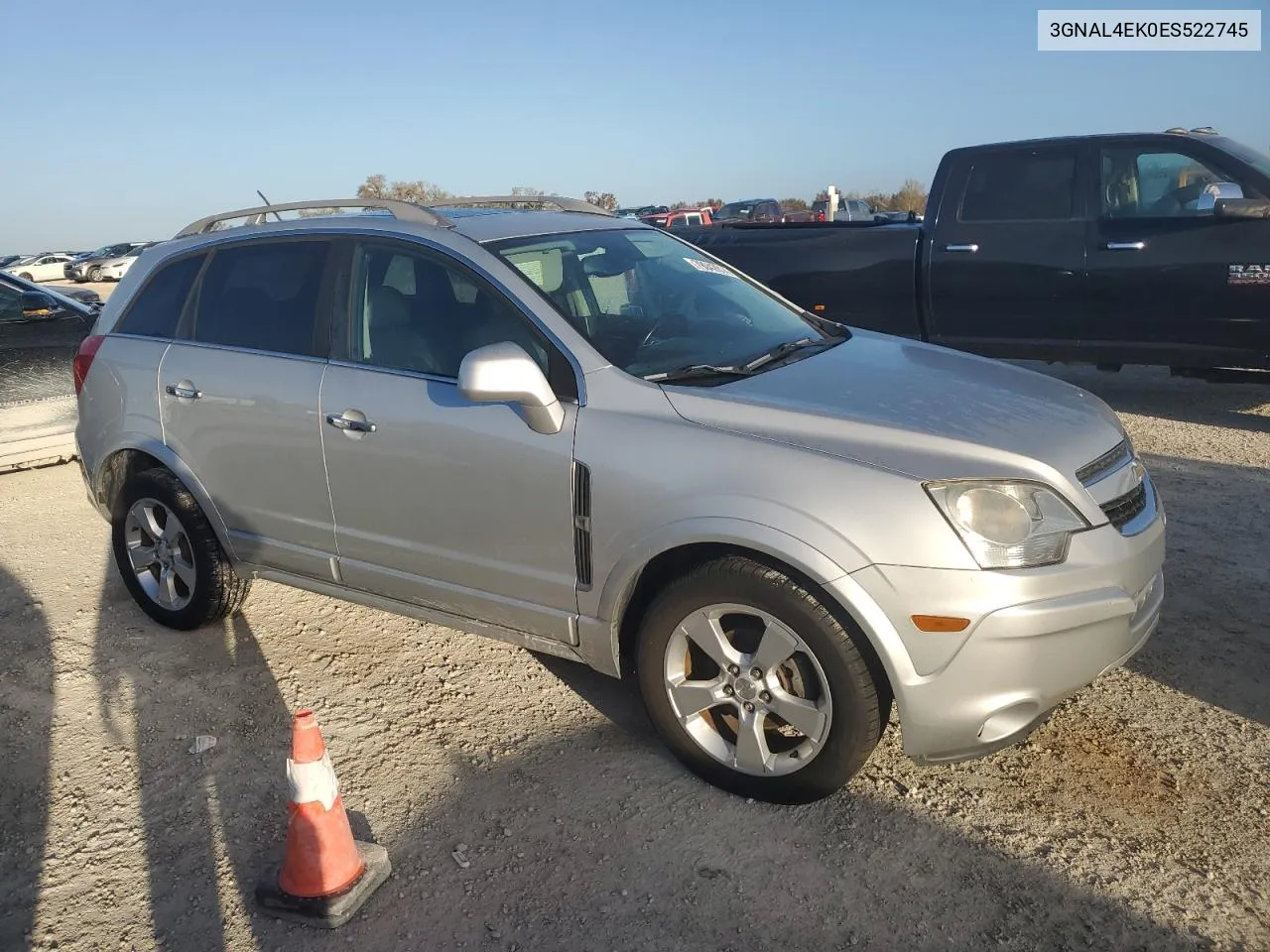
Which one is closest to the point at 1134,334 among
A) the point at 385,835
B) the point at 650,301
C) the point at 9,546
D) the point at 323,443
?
the point at 650,301

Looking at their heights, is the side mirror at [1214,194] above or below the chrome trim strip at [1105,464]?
above

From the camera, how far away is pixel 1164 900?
256 centimetres

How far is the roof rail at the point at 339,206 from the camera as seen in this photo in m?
3.81

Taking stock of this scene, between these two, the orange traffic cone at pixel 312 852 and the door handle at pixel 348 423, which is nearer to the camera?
the orange traffic cone at pixel 312 852

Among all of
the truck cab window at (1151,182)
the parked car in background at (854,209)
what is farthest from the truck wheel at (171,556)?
the parked car in background at (854,209)

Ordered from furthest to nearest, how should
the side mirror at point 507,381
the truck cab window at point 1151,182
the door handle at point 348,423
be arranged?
the truck cab window at point 1151,182, the door handle at point 348,423, the side mirror at point 507,381

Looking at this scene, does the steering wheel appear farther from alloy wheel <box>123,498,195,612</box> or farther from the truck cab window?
the truck cab window

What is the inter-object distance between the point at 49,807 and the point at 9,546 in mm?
3126

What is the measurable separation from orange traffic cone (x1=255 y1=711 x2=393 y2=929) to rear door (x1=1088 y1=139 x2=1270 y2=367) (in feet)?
20.7

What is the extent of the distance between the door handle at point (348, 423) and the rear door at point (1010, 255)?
17.4ft

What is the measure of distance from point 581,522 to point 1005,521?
1.24 meters

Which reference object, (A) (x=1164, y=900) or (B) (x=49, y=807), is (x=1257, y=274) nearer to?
(A) (x=1164, y=900)

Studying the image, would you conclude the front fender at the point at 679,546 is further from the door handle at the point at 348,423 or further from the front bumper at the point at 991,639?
the door handle at the point at 348,423

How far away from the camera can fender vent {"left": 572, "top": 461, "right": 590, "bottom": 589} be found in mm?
3121
